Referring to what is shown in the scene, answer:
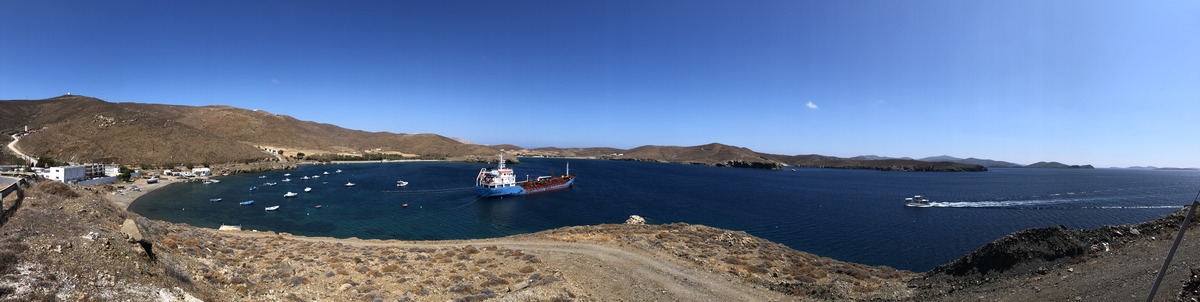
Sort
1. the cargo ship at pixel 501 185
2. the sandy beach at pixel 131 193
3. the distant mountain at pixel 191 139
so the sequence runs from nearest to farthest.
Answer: the sandy beach at pixel 131 193, the cargo ship at pixel 501 185, the distant mountain at pixel 191 139

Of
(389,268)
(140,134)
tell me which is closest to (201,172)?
(140,134)

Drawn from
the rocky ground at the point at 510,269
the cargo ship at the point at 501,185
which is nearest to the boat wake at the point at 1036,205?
the rocky ground at the point at 510,269

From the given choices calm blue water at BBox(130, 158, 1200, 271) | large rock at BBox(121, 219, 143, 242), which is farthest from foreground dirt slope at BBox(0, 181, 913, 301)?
calm blue water at BBox(130, 158, 1200, 271)

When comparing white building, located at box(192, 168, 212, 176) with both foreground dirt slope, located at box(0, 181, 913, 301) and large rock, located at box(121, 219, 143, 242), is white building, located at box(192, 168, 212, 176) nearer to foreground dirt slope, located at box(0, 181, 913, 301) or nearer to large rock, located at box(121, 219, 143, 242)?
foreground dirt slope, located at box(0, 181, 913, 301)

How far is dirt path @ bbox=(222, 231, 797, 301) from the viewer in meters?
12.3

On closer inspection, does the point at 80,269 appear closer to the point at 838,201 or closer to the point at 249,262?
the point at 249,262

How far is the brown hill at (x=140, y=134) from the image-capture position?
232 feet

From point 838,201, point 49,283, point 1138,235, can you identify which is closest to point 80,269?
point 49,283

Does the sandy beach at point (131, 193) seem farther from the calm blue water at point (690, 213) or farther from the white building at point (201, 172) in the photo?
the white building at point (201, 172)

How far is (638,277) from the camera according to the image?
1371 centimetres

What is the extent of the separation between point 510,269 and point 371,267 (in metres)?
4.58

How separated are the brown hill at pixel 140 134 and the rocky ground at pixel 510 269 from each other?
90.0 meters

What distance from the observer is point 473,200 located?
1932 inches

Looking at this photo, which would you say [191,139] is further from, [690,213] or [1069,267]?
[1069,267]
